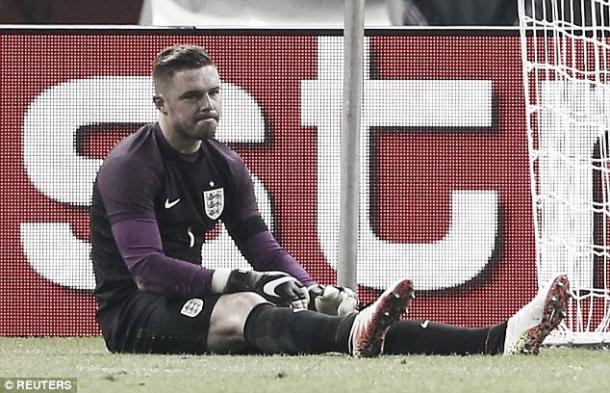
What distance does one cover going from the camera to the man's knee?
5.59 metres

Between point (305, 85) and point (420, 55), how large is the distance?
20.8 inches

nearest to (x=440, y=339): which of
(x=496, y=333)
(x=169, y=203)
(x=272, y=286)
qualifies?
(x=496, y=333)

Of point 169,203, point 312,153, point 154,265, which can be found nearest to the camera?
point 154,265

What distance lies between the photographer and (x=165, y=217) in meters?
5.89

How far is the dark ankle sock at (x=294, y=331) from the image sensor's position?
5.36 meters

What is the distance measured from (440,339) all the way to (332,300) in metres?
0.43

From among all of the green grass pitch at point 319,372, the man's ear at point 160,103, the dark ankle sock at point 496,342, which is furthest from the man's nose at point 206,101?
the dark ankle sock at point 496,342

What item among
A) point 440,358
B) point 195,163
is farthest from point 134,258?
point 440,358

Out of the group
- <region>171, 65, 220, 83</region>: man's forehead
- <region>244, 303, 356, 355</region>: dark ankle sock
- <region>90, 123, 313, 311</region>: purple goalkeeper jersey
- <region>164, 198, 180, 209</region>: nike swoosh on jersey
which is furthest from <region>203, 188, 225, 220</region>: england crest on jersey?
<region>244, 303, 356, 355</region>: dark ankle sock

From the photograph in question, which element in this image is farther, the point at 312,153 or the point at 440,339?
the point at 312,153

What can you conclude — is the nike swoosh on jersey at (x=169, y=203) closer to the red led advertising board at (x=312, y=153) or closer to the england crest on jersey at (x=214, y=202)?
the england crest on jersey at (x=214, y=202)

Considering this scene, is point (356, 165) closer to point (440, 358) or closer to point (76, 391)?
point (440, 358)

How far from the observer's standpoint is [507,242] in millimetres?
7582

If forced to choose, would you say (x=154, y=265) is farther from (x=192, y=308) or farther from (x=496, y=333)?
(x=496, y=333)
